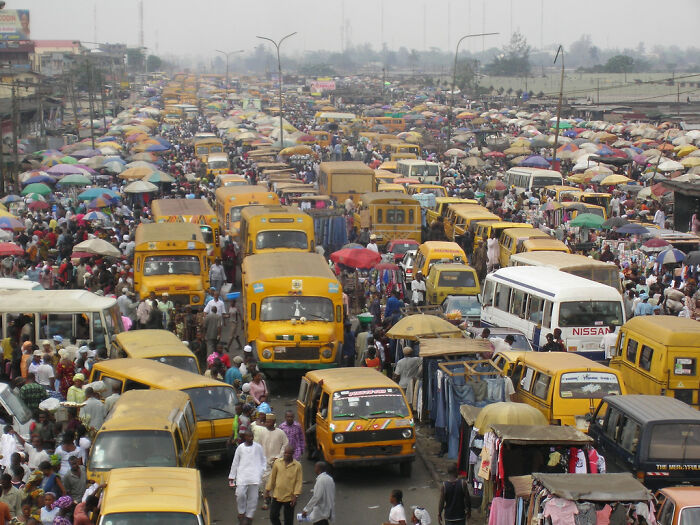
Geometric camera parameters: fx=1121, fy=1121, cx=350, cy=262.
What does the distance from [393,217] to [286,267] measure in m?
13.7

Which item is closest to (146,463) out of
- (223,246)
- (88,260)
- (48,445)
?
(48,445)

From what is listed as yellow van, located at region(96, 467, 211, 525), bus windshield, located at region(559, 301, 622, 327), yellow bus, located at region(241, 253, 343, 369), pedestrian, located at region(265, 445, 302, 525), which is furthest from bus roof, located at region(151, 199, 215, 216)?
yellow van, located at region(96, 467, 211, 525)

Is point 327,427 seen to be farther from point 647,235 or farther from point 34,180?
point 34,180

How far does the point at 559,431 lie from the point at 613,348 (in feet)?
25.0

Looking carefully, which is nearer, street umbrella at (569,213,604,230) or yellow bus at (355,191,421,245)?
street umbrella at (569,213,604,230)

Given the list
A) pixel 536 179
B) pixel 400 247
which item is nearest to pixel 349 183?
pixel 536 179

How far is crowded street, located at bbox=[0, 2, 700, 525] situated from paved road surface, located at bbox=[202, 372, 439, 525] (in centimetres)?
4

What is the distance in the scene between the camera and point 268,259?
21141 millimetres

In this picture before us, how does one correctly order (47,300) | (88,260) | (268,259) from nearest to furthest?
(47,300) → (268,259) → (88,260)

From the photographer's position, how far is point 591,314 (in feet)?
65.5

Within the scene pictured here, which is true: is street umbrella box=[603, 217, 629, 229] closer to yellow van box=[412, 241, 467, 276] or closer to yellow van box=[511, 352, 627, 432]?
yellow van box=[412, 241, 467, 276]

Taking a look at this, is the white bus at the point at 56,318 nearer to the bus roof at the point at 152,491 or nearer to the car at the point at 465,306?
the car at the point at 465,306

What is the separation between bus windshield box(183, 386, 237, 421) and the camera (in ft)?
48.6

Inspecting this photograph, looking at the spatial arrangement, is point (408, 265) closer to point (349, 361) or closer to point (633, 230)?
point (633, 230)
